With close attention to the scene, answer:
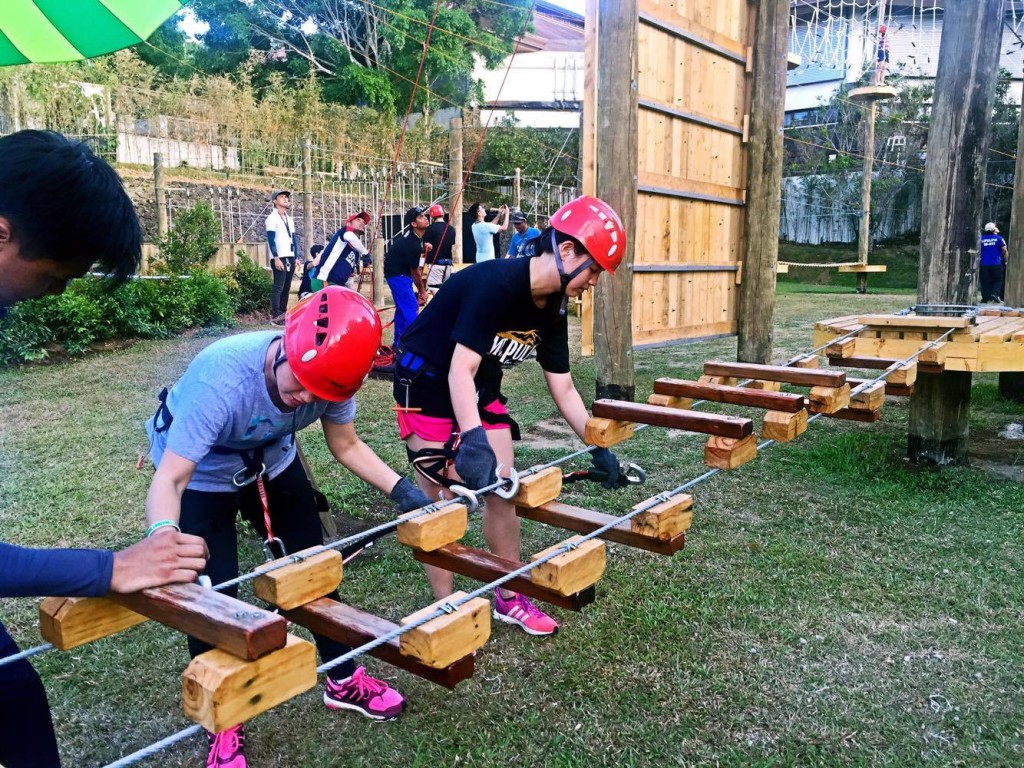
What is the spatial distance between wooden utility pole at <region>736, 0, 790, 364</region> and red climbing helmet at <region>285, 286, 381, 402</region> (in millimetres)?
5927

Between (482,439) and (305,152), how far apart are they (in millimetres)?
13205

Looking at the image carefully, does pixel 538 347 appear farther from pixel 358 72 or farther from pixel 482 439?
pixel 358 72

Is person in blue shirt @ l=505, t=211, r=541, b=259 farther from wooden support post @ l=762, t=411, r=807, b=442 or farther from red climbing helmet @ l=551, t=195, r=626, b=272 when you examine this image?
wooden support post @ l=762, t=411, r=807, b=442

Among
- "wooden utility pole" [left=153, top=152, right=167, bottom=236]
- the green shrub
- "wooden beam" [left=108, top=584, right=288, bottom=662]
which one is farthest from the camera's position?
"wooden utility pole" [left=153, top=152, right=167, bottom=236]

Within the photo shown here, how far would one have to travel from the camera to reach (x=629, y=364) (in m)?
6.00

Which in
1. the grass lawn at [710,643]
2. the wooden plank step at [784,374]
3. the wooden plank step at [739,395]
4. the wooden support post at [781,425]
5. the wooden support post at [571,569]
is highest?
the wooden plank step at [784,374]

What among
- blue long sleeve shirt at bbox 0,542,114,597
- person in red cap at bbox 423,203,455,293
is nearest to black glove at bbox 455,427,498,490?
blue long sleeve shirt at bbox 0,542,114,597

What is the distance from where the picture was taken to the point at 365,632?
5.65 ft

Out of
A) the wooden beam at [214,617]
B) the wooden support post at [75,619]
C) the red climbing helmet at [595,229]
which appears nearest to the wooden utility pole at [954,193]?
the red climbing helmet at [595,229]

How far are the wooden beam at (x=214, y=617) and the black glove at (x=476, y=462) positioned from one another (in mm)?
1157

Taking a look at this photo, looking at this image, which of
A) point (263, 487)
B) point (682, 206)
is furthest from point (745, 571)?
point (682, 206)

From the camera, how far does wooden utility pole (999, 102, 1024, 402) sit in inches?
285

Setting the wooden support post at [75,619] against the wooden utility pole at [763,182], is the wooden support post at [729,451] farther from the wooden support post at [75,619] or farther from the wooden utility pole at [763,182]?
the wooden utility pole at [763,182]

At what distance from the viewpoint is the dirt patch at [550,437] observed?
5973mm
